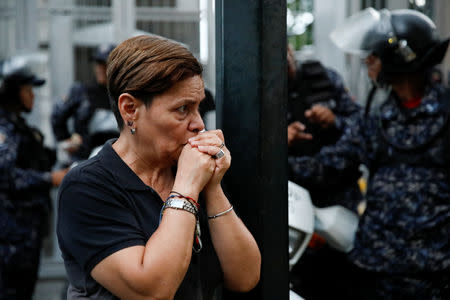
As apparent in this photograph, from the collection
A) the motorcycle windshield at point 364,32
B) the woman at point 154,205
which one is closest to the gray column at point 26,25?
the motorcycle windshield at point 364,32

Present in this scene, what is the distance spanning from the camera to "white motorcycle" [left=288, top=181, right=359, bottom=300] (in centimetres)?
244

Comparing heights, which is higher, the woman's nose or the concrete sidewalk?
the woman's nose

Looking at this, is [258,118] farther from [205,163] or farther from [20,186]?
[20,186]

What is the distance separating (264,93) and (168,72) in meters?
0.25

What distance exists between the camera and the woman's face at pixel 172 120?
1.59 metres

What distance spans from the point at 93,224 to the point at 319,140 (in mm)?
2409

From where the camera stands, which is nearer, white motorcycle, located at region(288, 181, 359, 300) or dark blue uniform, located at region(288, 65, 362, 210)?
white motorcycle, located at region(288, 181, 359, 300)

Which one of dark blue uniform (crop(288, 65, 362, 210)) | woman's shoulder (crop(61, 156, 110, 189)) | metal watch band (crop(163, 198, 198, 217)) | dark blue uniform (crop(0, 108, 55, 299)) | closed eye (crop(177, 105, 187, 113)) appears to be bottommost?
dark blue uniform (crop(0, 108, 55, 299))

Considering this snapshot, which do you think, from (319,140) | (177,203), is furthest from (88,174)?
(319,140)

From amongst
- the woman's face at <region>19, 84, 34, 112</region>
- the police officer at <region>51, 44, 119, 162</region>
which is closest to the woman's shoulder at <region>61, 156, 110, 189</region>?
the woman's face at <region>19, 84, 34, 112</region>

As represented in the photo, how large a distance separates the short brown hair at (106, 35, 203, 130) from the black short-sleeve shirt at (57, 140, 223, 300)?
0.22 metres

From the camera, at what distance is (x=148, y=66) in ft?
5.04

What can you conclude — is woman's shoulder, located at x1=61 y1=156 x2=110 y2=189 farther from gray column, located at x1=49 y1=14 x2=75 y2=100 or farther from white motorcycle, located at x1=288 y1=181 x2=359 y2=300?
gray column, located at x1=49 y1=14 x2=75 y2=100

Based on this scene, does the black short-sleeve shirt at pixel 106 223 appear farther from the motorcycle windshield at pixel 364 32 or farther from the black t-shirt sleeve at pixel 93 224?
the motorcycle windshield at pixel 364 32
